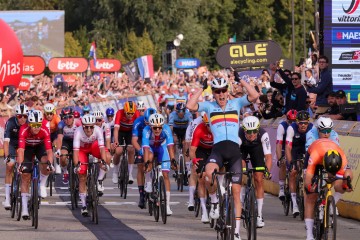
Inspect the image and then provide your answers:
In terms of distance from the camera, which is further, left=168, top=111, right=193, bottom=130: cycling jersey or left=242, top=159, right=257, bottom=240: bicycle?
left=168, top=111, right=193, bottom=130: cycling jersey

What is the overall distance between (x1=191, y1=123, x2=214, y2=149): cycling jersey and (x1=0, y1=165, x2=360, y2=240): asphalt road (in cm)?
116

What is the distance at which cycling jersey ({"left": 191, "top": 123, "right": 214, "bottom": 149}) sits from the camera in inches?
746

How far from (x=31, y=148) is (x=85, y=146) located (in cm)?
103

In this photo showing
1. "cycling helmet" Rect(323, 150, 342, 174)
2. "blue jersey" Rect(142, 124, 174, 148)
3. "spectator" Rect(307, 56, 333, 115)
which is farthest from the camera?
"spectator" Rect(307, 56, 333, 115)

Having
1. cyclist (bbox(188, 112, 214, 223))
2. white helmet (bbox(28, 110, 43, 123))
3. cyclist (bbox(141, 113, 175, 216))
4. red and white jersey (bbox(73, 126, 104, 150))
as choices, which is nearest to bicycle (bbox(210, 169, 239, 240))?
cyclist (bbox(188, 112, 214, 223))

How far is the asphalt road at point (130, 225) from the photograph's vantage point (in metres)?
17.7

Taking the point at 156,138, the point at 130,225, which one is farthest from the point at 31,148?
the point at 130,225

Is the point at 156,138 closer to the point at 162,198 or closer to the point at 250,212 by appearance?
the point at 162,198

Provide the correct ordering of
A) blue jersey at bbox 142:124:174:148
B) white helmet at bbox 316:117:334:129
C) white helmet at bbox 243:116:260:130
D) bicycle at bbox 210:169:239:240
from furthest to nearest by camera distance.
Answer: blue jersey at bbox 142:124:174:148, white helmet at bbox 243:116:260:130, white helmet at bbox 316:117:334:129, bicycle at bbox 210:169:239:240

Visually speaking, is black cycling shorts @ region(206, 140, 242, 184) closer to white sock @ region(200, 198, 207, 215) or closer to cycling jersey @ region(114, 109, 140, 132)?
white sock @ region(200, 198, 207, 215)

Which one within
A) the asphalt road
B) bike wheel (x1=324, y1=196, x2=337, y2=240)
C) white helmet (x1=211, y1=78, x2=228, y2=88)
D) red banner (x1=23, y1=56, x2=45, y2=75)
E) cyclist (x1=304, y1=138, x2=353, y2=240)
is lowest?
the asphalt road

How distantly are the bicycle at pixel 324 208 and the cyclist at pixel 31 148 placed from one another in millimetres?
5402

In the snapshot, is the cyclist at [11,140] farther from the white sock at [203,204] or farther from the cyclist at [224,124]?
the cyclist at [224,124]

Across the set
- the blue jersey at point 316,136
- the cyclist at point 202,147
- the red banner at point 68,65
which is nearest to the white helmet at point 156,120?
the cyclist at point 202,147
